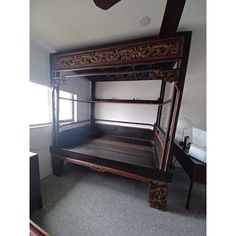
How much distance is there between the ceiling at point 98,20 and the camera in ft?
4.42

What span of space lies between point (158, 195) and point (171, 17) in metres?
2.08

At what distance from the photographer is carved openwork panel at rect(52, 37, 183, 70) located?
142 cm

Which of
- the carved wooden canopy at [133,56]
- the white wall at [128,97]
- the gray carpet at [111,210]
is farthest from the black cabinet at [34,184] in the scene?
the white wall at [128,97]

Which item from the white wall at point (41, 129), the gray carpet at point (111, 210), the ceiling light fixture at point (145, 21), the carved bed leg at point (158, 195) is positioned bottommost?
the gray carpet at point (111, 210)

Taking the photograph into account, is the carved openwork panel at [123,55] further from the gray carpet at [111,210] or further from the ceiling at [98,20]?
the gray carpet at [111,210]

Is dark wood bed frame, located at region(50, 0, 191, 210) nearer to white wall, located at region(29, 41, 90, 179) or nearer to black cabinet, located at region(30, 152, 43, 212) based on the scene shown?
white wall, located at region(29, 41, 90, 179)

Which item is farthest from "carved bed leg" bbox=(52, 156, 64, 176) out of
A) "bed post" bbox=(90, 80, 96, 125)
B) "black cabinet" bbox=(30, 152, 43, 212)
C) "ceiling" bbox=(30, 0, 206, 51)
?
"ceiling" bbox=(30, 0, 206, 51)

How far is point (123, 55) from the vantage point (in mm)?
1633

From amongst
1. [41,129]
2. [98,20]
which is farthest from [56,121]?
[98,20]

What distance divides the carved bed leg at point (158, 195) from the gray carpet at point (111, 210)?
79mm

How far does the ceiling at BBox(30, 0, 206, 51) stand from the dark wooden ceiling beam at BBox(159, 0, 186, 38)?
202mm

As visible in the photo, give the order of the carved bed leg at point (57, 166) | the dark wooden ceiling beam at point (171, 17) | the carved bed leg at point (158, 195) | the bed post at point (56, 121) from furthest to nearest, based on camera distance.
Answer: the carved bed leg at point (57, 166), the bed post at point (56, 121), the carved bed leg at point (158, 195), the dark wooden ceiling beam at point (171, 17)

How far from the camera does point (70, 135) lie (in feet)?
8.80
